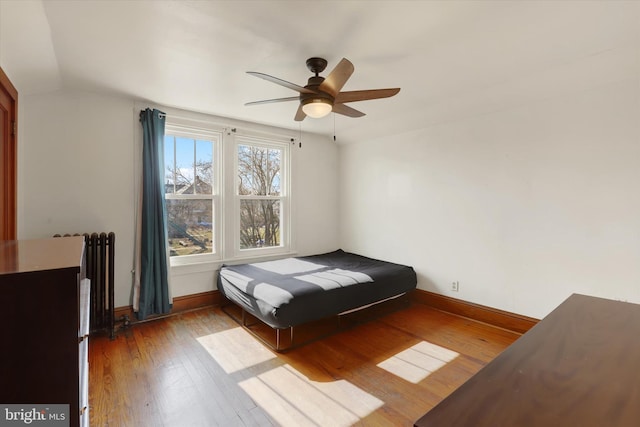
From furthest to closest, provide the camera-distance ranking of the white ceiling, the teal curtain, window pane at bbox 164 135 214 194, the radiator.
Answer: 1. window pane at bbox 164 135 214 194
2. the teal curtain
3. the radiator
4. the white ceiling

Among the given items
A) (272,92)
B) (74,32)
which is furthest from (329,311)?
(74,32)

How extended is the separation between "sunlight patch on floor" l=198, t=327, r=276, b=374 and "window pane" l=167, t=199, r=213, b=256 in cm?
120

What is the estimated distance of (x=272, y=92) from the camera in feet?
9.43

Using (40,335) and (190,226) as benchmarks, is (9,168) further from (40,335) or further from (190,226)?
(40,335)

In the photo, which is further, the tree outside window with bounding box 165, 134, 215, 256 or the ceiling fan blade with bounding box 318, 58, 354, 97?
the tree outside window with bounding box 165, 134, 215, 256

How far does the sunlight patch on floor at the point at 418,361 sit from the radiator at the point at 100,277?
2572mm

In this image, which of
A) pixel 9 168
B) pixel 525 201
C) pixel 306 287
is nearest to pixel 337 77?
pixel 306 287

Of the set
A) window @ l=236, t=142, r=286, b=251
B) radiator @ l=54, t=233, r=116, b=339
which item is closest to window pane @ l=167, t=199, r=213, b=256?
window @ l=236, t=142, r=286, b=251

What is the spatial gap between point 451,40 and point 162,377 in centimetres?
321

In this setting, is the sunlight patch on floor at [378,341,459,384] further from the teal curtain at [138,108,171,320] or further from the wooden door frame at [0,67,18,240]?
the wooden door frame at [0,67,18,240]

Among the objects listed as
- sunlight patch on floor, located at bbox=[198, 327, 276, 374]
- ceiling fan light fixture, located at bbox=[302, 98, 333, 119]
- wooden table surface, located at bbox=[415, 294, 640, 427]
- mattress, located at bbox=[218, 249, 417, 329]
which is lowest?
sunlight patch on floor, located at bbox=[198, 327, 276, 374]

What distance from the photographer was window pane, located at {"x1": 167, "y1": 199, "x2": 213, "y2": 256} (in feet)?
11.5

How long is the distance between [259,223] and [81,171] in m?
2.09

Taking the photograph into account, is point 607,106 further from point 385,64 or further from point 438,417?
point 438,417
